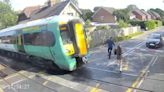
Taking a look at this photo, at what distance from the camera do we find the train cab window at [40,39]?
1485 cm

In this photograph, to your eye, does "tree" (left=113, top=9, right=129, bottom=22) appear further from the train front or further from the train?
the train front

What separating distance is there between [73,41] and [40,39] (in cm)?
264

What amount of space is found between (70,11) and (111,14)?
27.5 m

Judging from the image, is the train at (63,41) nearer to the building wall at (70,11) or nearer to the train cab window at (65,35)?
the train cab window at (65,35)

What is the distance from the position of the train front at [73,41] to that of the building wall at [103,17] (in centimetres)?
5264

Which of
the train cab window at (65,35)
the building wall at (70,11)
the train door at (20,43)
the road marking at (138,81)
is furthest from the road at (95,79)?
the building wall at (70,11)

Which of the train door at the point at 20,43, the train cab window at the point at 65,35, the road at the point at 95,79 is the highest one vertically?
the train cab window at the point at 65,35

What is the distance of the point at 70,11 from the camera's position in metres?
42.4

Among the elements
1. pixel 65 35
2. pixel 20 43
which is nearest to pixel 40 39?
pixel 65 35

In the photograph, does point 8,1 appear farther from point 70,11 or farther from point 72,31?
point 72,31

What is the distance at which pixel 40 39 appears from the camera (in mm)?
16266

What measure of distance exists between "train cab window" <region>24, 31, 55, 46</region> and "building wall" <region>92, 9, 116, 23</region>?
→ 50205 mm

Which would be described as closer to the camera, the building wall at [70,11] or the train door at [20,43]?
the train door at [20,43]

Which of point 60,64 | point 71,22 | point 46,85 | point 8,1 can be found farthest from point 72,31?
point 8,1
